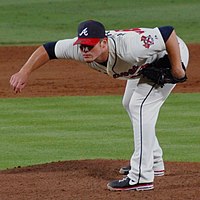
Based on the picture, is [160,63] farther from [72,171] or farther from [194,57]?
Result: [194,57]

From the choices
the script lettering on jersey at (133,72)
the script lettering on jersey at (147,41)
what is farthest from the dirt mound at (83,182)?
the script lettering on jersey at (147,41)

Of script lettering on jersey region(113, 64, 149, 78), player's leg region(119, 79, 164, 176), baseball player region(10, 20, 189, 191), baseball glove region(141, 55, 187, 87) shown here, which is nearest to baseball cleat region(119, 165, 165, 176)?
player's leg region(119, 79, 164, 176)

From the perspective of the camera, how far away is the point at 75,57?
7266 mm

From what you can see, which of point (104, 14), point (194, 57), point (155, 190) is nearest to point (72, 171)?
point (155, 190)

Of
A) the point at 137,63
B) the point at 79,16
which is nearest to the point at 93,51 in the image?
the point at 137,63

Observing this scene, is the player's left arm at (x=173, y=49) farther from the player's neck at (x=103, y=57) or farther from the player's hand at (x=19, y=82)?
the player's hand at (x=19, y=82)

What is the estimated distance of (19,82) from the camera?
7.10 m

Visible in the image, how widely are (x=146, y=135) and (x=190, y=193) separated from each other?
620 mm

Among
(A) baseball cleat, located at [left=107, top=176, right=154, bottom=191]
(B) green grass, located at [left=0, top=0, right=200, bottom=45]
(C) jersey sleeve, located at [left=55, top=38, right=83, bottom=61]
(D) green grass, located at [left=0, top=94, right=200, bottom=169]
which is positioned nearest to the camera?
(C) jersey sleeve, located at [left=55, top=38, right=83, bottom=61]

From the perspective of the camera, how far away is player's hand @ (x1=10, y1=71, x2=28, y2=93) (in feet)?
23.2

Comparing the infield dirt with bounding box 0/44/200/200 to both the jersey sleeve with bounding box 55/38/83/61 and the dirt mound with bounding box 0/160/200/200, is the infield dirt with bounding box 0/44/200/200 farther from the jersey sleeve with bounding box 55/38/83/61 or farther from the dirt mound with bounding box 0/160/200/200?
the jersey sleeve with bounding box 55/38/83/61

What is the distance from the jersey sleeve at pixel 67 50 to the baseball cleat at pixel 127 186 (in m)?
1.14

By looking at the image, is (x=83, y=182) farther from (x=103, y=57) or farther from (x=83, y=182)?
(x=103, y=57)

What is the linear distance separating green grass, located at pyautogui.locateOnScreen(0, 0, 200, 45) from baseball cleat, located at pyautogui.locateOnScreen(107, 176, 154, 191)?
15.8 meters
